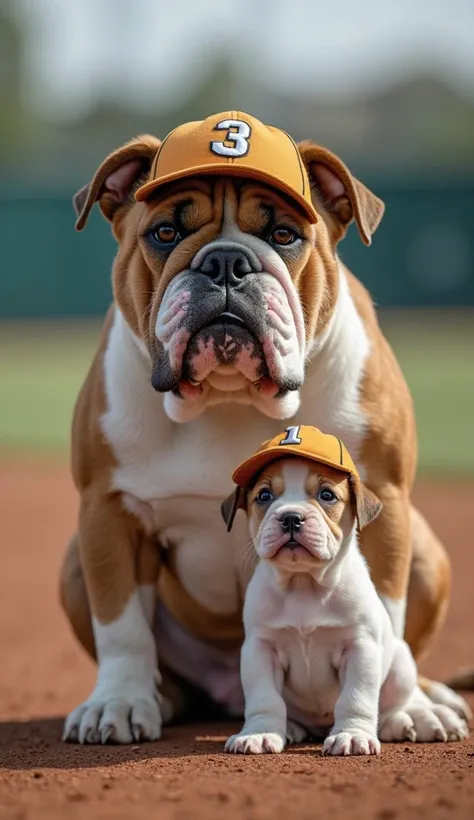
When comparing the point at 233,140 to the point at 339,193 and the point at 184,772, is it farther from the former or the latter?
the point at 184,772

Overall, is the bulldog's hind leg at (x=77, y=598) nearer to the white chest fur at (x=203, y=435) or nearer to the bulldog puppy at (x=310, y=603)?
the white chest fur at (x=203, y=435)

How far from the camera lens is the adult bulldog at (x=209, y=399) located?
4906mm

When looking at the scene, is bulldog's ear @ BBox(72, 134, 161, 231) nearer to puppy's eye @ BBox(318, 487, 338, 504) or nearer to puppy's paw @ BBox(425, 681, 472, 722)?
puppy's eye @ BBox(318, 487, 338, 504)

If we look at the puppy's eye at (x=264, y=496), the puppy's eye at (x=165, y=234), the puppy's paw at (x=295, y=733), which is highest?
the puppy's eye at (x=165, y=234)

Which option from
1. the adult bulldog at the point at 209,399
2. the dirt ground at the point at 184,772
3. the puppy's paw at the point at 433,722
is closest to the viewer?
the dirt ground at the point at 184,772

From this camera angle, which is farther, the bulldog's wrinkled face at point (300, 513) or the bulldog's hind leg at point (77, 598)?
the bulldog's hind leg at point (77, 598)

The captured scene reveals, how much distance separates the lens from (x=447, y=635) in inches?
312

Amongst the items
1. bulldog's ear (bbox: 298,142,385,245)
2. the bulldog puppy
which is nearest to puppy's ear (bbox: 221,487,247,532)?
the bulldog puppy

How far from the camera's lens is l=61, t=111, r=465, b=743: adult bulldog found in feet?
16.1

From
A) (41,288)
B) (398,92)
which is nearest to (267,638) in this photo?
(41,288)

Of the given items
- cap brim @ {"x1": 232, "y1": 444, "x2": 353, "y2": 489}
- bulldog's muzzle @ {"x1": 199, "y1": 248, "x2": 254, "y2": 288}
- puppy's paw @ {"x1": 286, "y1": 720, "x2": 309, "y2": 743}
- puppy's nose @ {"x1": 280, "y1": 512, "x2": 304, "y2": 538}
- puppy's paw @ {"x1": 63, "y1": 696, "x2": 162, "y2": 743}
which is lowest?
puppy's paw @ {"x1": 63, "y1": 696, "x2": 162, "y2": 743}

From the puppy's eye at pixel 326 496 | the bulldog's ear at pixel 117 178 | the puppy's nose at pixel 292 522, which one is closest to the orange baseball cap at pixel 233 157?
the bulldog's ear at pixel 117 178

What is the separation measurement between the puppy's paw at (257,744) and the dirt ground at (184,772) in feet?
0.16

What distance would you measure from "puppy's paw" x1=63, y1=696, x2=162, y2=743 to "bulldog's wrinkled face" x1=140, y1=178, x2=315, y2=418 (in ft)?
3.56
